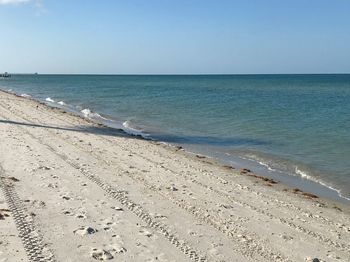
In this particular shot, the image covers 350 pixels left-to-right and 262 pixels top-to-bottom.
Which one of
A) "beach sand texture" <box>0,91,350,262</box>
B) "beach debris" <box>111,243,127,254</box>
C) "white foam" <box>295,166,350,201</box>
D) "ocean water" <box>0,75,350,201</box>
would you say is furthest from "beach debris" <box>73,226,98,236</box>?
"white foam" <box>295,166,350,201</box>

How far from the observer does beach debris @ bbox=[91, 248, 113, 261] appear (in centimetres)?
679

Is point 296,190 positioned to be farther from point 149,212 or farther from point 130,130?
point 130,130

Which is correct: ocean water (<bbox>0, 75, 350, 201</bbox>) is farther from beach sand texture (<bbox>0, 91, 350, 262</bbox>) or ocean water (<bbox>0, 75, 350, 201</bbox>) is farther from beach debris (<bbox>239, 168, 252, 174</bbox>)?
beach sand texture (<bbox>0, 91, 350, 262</bbox>)

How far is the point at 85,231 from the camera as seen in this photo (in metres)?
7.77

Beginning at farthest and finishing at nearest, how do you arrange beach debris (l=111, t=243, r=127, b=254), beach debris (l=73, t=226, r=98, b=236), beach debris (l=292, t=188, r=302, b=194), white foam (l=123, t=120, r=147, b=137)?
white foam (l=123, t=120, r=147, b=137), beach debris (l=292, t=188, r=302, b=194), beach debris (l=73, t=226, r=98, b=236), beach debris (l=111, t=243, r=127, b=254)

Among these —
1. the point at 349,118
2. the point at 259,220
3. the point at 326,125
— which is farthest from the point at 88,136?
the point at 349,118

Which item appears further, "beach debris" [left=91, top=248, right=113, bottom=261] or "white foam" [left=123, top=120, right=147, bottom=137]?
"white foam" [left=123, top=120, right=147, bottom=137]

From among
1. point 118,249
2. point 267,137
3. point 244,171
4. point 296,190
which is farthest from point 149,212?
point 267,137

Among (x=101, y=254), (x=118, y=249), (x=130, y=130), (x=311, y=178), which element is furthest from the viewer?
(x=130, y=130)

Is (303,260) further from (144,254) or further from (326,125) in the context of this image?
(326,125)

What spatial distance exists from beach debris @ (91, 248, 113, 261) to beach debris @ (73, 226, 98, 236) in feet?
2.26

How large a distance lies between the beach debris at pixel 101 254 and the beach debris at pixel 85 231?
0.69 m

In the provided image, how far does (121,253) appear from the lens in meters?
7.03

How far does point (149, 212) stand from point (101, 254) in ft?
7.79
